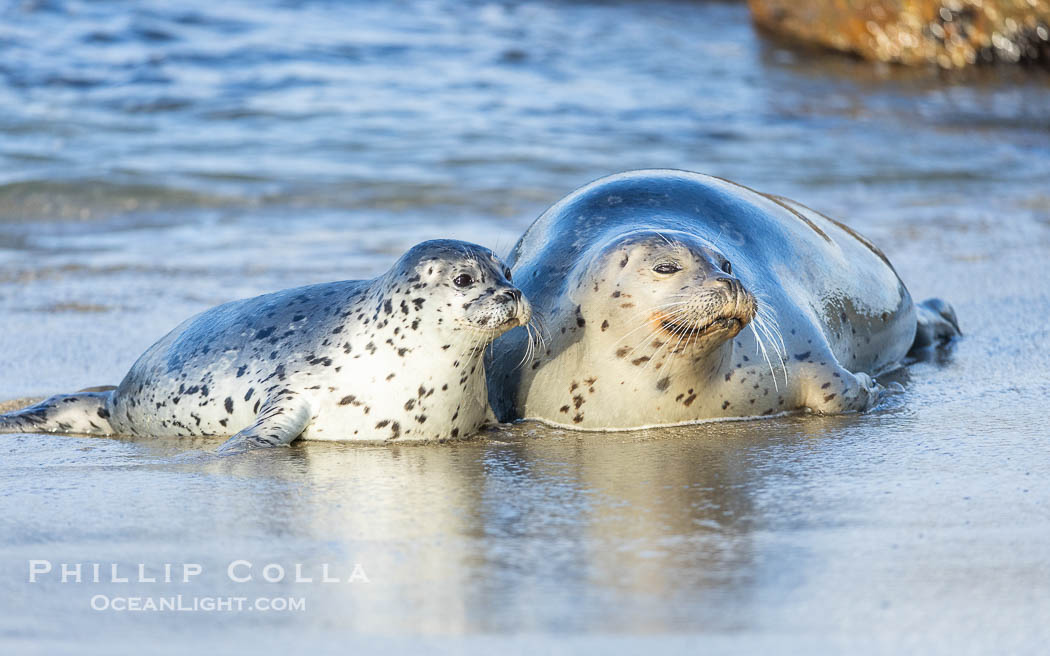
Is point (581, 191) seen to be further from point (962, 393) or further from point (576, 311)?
point (962, 393)

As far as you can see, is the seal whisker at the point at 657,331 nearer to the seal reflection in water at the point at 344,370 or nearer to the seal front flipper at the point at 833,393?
the seal reflection in water at the point at 344,370

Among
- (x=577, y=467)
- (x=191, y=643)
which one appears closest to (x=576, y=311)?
(x=577, y=467)

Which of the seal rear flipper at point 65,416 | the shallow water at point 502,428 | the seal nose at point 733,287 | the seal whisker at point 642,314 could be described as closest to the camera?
the shallow water at point 502,428

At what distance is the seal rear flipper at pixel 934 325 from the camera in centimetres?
517

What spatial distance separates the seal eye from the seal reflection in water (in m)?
0.40

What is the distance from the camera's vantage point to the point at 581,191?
4.79 m

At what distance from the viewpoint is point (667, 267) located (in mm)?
3961

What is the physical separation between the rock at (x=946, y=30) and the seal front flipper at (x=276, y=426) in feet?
A: 35.8

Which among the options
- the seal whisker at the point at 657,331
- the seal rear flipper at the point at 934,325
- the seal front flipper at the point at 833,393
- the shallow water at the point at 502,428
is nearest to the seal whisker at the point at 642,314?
the seal whisker at the point at 657,331

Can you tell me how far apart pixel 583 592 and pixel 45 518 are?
1.31 metres

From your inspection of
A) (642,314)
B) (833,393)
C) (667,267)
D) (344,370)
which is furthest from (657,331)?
(344,370)

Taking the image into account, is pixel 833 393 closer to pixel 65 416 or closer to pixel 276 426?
pixel 276 426

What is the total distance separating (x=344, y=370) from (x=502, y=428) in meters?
0.50

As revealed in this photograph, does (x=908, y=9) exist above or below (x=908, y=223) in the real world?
above
